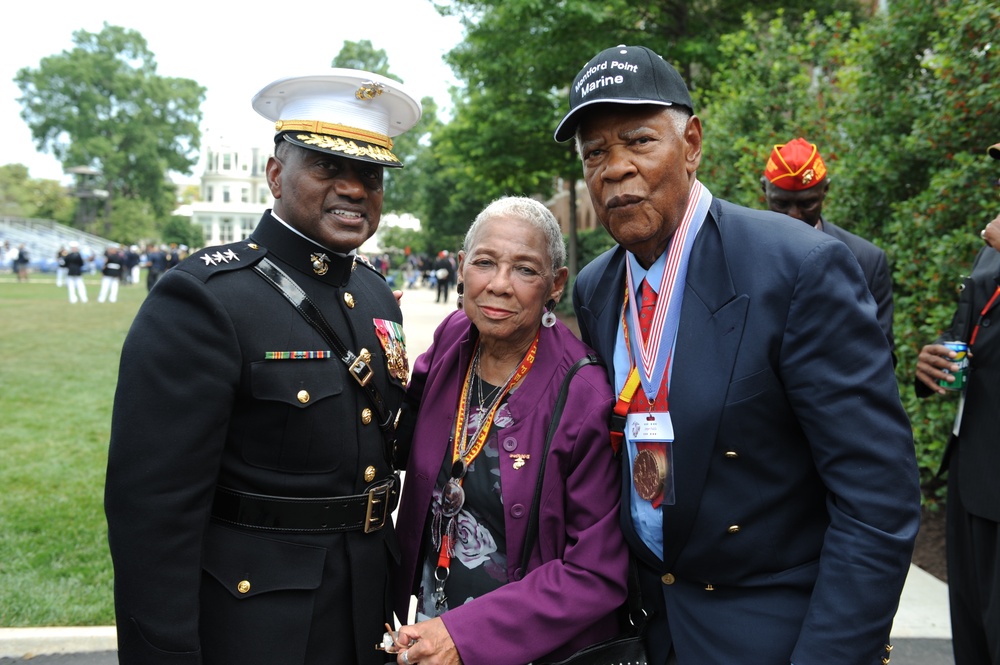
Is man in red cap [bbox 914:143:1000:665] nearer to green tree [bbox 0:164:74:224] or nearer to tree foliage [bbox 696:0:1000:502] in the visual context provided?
tree foliage [bbox 696:0:1000:502]

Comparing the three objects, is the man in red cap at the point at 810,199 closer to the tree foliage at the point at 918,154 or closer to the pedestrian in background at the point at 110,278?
the tree foliage at the point at 918,154

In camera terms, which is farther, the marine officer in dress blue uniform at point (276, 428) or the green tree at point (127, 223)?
the green tree at point (127, 223)

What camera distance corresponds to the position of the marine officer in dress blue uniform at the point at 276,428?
1.99 meters

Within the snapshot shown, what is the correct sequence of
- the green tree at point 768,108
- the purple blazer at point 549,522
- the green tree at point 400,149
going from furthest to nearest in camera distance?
the green tree at point 400,149 < the green tree at point 768,108 < the purple blazer at point 549,522

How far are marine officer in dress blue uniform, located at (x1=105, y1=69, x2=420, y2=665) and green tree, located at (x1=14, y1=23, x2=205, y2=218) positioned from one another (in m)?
80.2

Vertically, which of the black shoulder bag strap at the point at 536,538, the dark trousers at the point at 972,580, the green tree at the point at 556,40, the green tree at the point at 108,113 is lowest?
the dark trousers at the point at 972,580

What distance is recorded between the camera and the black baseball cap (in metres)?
1.98

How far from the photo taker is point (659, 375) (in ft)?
6.68

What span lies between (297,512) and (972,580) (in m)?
2.76

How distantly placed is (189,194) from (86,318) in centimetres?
13181

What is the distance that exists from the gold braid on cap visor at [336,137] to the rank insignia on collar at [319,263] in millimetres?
344

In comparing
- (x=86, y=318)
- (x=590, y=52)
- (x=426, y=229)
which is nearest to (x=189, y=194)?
(x=426, y=229)

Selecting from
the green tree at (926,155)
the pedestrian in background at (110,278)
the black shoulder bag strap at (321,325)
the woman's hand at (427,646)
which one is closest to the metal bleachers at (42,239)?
the pedestrian in background at (110,278)

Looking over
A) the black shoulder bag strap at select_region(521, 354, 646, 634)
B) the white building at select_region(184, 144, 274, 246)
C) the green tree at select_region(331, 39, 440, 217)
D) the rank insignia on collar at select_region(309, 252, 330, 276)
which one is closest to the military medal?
the black shoulder bag strap at select_region(521, 354, 646, 634)
